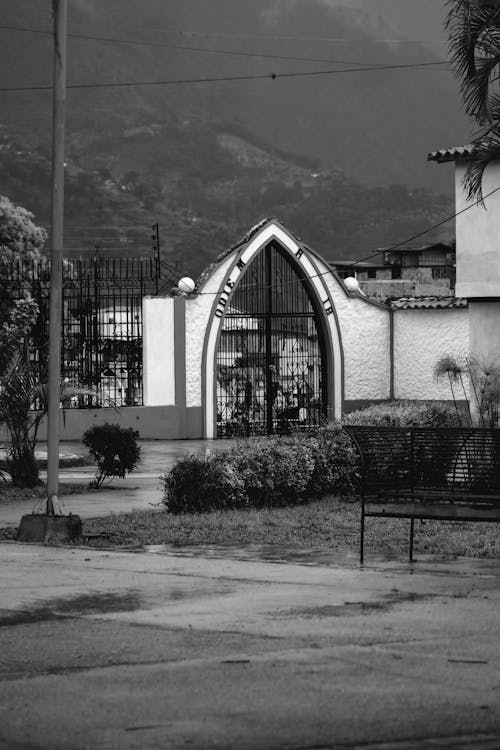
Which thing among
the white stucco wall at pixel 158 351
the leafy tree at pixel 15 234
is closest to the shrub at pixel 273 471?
the white stucco wall at pixel 158 351

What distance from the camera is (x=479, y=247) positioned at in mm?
26141

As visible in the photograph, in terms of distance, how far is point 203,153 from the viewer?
596 feet

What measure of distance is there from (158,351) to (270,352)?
3440 millimetres

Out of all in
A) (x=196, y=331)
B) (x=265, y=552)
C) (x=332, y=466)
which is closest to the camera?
(x=265, y=552)

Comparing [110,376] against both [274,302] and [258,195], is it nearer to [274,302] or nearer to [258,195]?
[274,302]

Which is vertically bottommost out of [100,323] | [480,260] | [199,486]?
[199,486]

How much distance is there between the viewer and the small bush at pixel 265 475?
14.8 m

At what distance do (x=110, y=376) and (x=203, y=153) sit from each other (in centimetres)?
15085

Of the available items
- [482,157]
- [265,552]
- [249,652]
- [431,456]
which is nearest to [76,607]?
[249,652]

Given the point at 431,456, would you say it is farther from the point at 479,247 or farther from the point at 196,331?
the point at 196,331

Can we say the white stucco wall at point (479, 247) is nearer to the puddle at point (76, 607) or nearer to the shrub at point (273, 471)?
the shrub at point (273, 471)

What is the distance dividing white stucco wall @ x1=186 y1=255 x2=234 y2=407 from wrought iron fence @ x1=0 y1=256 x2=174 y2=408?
3.47ft

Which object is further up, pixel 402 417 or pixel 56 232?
pixel 56 232

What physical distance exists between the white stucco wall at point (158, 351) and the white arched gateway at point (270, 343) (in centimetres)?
94
